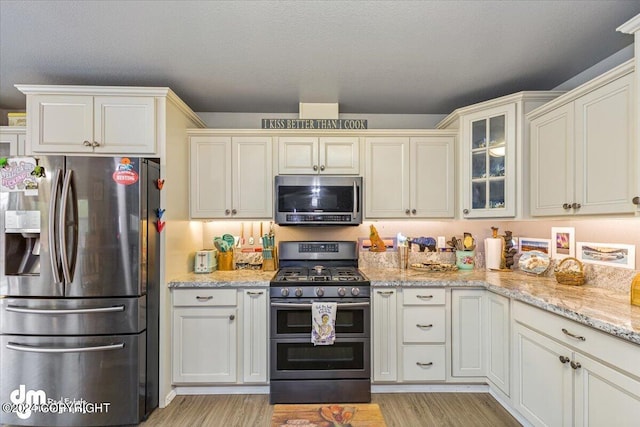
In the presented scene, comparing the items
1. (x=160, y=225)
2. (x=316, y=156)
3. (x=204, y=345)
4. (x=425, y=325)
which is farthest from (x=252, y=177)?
(x=425, y=325)

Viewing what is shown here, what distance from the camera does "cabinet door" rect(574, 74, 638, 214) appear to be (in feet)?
5.20

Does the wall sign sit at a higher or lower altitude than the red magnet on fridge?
higher

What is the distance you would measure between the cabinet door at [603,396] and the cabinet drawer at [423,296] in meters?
0.95

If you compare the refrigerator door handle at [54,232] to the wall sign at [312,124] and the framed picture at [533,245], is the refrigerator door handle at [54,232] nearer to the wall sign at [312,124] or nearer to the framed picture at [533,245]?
the wall sign at [312,124]

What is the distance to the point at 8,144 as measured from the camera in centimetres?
267

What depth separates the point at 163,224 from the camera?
2316 millimetres

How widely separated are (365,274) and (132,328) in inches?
72.6

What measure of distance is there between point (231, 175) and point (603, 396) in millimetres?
2859

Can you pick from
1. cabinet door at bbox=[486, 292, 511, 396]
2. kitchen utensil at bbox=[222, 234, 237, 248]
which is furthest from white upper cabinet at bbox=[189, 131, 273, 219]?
cabinet door at bbox=[486, 292, 511, 396]

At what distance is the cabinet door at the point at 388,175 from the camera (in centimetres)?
283

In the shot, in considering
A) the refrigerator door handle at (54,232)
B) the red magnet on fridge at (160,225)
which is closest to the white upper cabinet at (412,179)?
the red magnet on fridge at (160,225)

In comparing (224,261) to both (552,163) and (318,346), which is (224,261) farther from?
(552,163)

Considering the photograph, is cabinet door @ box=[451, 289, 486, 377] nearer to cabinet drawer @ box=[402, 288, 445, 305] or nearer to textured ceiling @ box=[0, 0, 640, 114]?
cabinet drawer @ box=[402, 288, 445, 305]

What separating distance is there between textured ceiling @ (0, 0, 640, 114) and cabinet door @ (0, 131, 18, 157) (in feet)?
1.39
